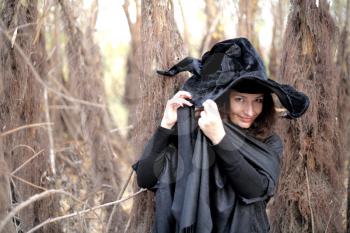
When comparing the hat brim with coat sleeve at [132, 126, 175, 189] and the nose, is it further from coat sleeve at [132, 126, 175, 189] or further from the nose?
coat sleeve at [132, 126, 175, 189]

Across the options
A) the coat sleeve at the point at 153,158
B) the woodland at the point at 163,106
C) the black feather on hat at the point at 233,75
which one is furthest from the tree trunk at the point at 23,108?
the black feather on hat at the point at 233,75

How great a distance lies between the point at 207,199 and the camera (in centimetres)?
230

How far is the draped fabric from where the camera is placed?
2.30m

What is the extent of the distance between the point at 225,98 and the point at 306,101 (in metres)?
0.46

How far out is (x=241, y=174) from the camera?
7.28 feet

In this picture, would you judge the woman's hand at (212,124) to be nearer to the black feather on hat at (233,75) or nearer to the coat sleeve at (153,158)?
the black feather on hat at (233,75)

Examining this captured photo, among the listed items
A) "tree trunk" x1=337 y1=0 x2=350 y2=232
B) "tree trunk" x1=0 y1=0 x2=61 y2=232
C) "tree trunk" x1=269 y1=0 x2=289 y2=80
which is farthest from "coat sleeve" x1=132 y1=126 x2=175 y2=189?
"tree trunk" x1=269 y1=0 x2=289 y2=80

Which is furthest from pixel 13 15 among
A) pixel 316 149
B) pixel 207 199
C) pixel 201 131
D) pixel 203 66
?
pixel 316 149

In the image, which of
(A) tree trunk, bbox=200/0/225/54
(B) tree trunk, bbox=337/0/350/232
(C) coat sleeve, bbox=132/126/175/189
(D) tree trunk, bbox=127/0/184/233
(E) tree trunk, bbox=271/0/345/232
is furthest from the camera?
(A) tree trunk, bbox=200/0/225/54

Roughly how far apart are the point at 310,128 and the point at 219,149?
3.65 feet

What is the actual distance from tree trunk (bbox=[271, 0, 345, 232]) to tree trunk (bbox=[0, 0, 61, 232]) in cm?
176

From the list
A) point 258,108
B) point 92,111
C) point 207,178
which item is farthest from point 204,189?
point 92,111

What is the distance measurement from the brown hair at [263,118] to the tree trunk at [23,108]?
1.39m

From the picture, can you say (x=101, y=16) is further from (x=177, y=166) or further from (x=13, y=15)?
(x=177, y=166)
